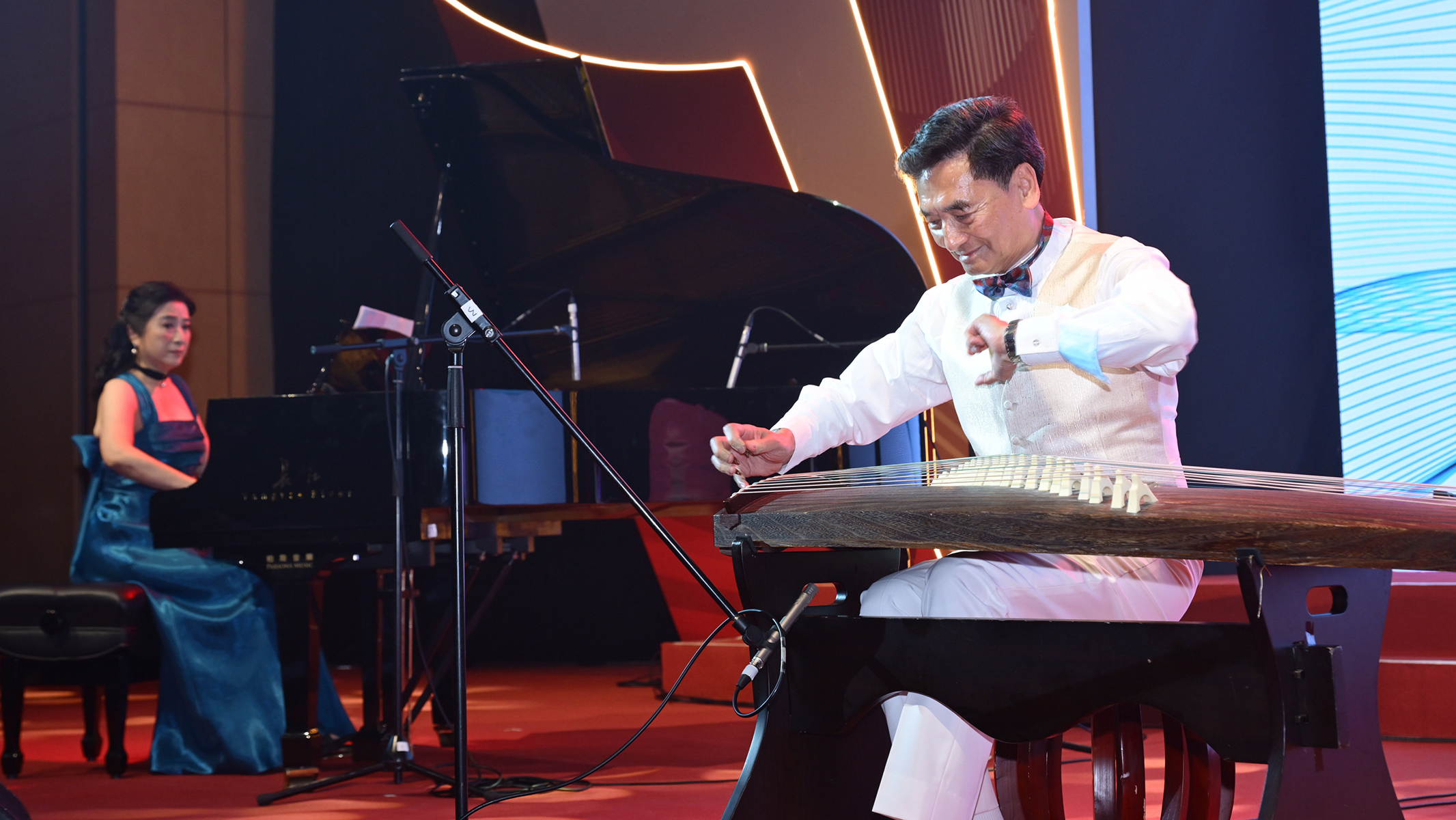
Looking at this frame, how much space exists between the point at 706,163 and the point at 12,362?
322 cm

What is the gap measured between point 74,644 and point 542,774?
1367 millimetres

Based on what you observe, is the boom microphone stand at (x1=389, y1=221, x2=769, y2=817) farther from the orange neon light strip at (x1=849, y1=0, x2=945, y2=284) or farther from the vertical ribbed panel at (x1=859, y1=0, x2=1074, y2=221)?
the orange neon light strip at (x1=849, y1=0, x2=945, y2=284)

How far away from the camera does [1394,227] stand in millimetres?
3703

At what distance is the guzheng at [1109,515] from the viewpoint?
134 centimetres

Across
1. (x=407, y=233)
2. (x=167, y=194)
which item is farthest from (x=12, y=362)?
(x=407, y=233)

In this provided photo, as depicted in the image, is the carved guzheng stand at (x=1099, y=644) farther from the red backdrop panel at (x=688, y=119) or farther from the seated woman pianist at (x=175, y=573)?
the red backdrop panel at (x=688, y=119)

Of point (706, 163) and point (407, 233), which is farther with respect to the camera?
point (706, 163)

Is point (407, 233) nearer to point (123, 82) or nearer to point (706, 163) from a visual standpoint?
point (706, 163)

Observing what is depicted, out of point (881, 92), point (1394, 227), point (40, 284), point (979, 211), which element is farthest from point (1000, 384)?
point (40, 284)

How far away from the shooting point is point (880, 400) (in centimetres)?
214

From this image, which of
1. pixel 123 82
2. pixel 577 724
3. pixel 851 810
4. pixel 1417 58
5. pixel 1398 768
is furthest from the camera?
pixel 123 82

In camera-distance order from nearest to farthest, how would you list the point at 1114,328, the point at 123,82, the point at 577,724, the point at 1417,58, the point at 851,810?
the point at 1114,328 → the point at 851,810 → the point at 1417,58 → the point at 577,724 → the point at 123,82

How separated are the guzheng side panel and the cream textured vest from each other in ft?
1.21

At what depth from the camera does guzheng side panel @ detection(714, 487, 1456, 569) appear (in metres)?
1.33
